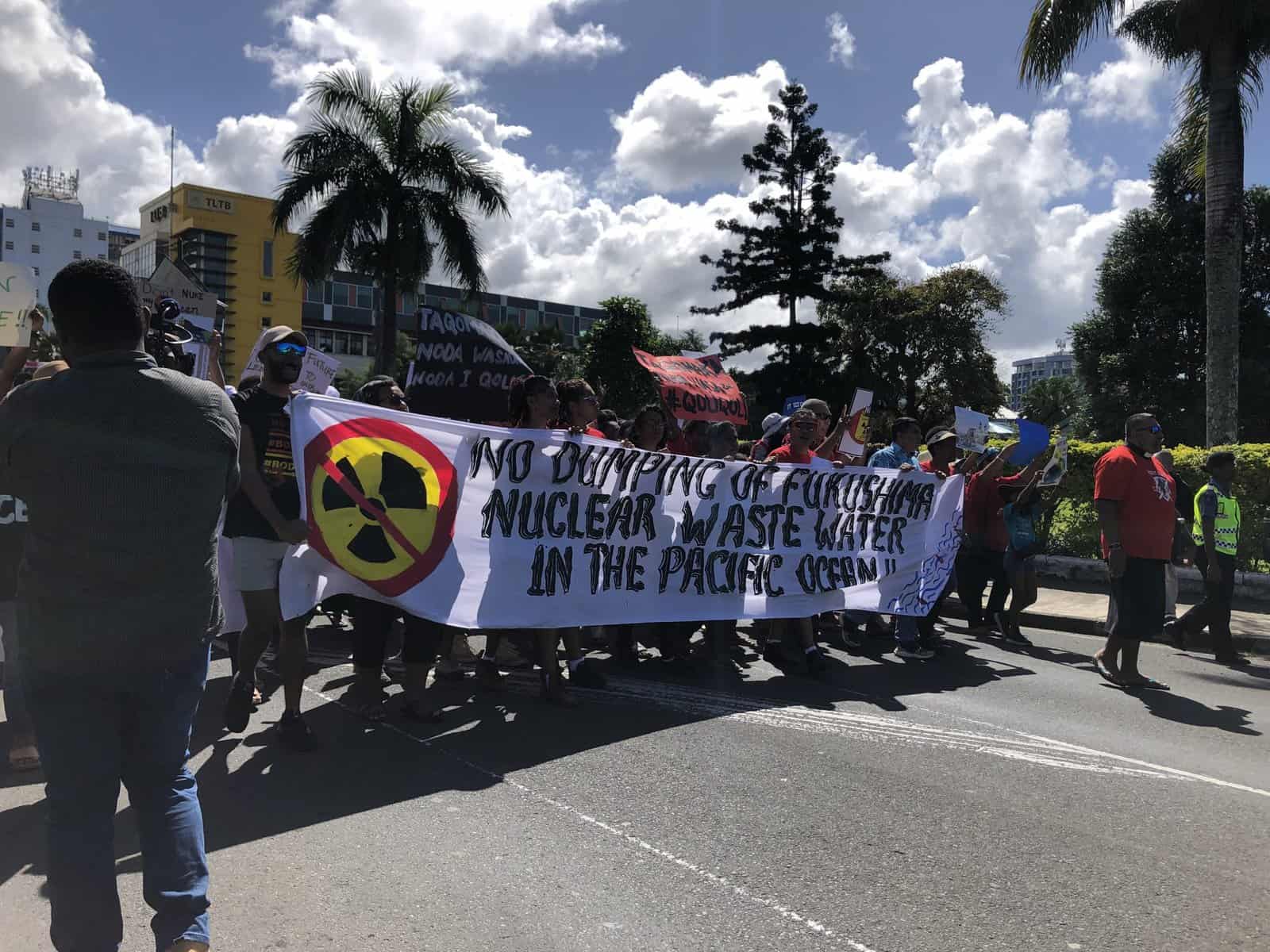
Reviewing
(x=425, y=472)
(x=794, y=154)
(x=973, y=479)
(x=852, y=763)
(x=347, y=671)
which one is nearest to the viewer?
(x=852, y=763)

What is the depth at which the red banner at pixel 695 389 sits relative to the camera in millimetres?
9453

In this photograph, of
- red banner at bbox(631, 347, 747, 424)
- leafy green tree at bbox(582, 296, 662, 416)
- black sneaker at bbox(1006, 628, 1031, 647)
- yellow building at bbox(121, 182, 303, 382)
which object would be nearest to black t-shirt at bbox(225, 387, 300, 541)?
red banner at bbox(631, 347, 747, 424)

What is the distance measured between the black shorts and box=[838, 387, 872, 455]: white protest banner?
8.34 feet

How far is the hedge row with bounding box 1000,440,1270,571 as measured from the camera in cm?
1145

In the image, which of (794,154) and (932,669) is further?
(794,154)

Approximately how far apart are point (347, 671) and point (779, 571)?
3.24 metres

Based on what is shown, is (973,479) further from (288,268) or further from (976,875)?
(288,268)

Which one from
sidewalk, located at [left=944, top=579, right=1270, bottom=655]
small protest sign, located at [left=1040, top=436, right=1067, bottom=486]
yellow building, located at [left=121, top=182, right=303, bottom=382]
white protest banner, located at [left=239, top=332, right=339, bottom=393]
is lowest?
sidewalk, located at [left=944, top=579, right=1270, bottom=655]

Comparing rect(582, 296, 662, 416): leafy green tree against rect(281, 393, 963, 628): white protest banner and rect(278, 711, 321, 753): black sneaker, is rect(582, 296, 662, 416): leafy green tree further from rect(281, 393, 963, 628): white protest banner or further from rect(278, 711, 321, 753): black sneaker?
rect(278, 711, 321, 753): black sneaker

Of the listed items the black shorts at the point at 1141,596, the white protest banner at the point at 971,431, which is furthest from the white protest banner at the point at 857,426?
the black shorts at the point at 1141,596

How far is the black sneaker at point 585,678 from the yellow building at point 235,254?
72634 millimetres

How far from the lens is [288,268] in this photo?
23547 millimetres

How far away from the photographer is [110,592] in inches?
101

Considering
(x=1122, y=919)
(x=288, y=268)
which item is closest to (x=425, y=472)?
(x=1122, y=919)
